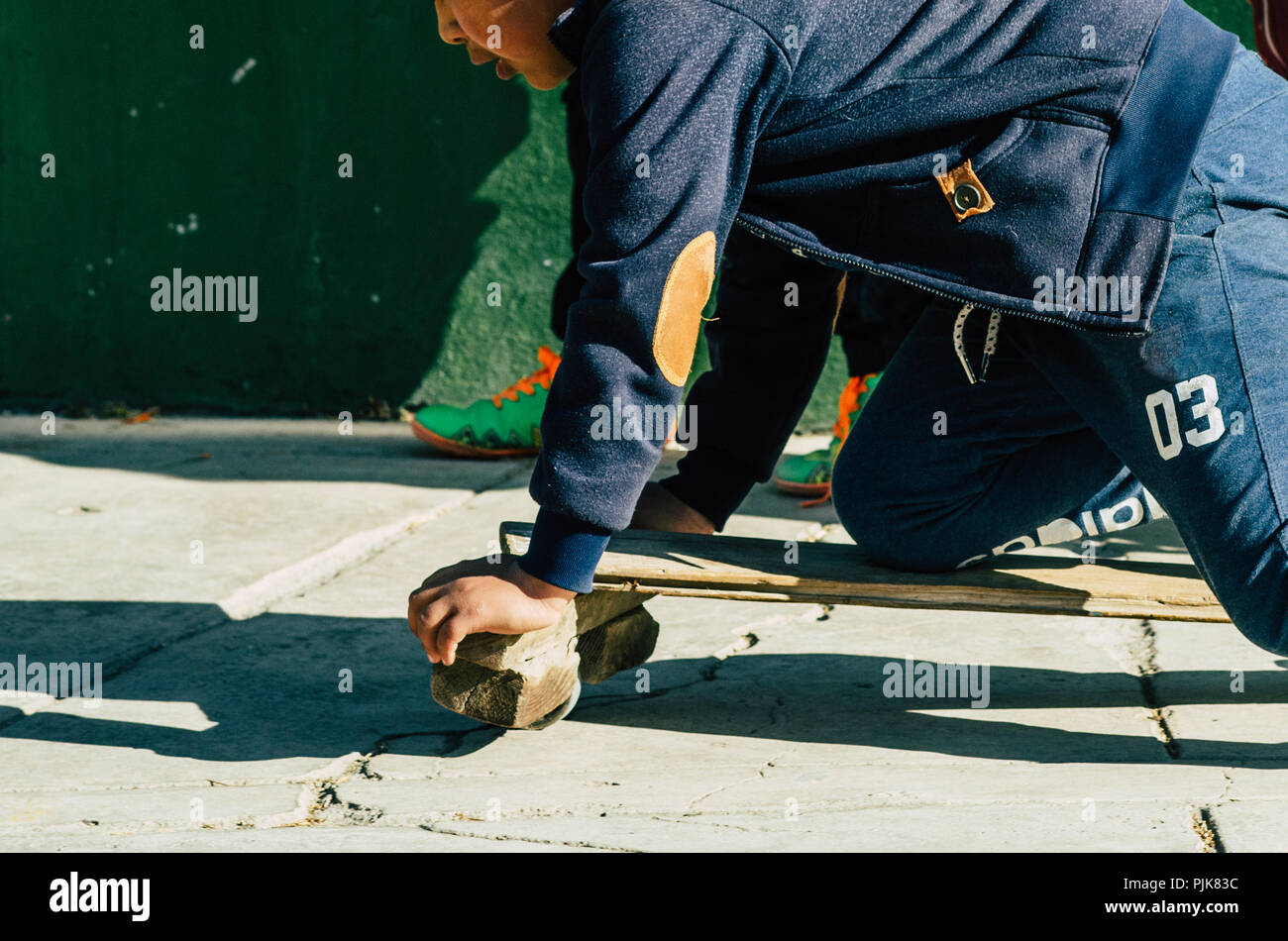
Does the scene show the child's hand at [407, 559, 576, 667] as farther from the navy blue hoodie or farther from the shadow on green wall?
the shadow on green wall

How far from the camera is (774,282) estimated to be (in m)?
1.98

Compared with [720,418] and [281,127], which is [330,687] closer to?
[720,418]

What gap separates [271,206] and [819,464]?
1985 millimetres

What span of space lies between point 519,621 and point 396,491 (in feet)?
5.60

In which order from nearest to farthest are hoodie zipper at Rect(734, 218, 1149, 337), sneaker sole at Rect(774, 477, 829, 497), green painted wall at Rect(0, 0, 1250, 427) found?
hoodie zipper at Rect(734, 218, 1149, 337), sneaker sole at Rect(774, 477, 829, 497), green painted wall at Rect(0, 0, 1250, 427)

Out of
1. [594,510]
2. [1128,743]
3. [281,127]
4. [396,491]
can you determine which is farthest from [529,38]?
[281,127]

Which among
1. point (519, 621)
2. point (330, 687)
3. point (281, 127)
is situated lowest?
point (330, 687)

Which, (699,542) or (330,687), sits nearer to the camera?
(699,542)

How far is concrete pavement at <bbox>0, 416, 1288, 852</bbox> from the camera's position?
145cm

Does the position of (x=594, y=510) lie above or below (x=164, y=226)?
below

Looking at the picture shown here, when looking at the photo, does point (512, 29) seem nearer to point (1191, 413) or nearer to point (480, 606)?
point (480, 606)

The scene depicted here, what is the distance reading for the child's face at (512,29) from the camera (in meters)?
1.52
